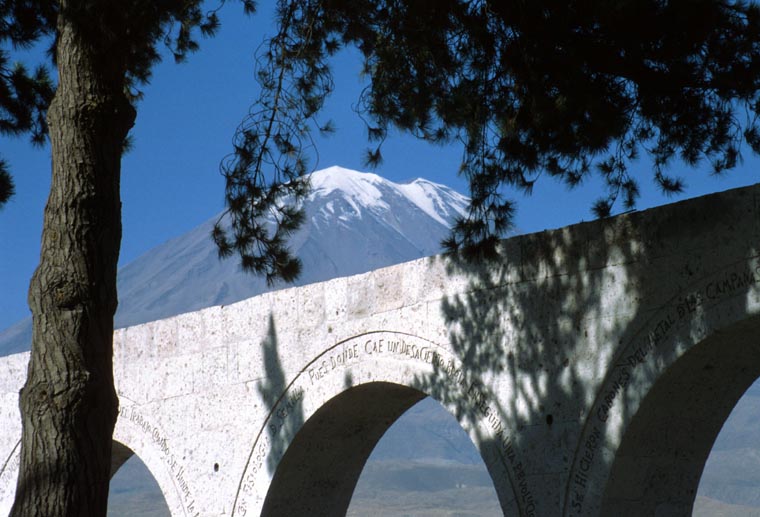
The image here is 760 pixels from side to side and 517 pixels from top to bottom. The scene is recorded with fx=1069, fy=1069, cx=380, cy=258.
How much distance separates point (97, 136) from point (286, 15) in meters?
2.07

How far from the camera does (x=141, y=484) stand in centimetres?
10075

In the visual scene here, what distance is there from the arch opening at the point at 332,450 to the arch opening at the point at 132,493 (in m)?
2.09

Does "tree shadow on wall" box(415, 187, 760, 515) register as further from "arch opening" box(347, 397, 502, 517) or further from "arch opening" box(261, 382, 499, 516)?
"arch opening" box(347, 397, 502, 517)

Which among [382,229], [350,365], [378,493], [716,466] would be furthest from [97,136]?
[382,229]

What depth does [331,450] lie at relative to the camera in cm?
779

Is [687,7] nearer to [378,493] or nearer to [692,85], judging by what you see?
[692,85]

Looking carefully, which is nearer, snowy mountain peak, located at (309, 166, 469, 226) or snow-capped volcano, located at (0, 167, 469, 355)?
snow-capped volcano, located at (0, 167, 469, 355)

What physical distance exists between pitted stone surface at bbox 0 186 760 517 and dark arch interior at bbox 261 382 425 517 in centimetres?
2

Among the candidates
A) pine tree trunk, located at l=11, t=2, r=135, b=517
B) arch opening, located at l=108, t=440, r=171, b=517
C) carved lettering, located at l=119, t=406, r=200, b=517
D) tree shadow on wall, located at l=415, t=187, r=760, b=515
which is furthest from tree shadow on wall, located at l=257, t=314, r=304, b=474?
pine tree trunk, located at l=11, t=2, r=135, b=517

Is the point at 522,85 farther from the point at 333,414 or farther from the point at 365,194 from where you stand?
the point at 365,194

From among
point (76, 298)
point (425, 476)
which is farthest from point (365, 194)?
point (76, 298)

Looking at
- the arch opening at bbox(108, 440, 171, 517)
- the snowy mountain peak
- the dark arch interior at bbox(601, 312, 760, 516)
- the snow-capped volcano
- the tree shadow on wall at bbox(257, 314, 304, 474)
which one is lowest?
the dark arch interior at bbox(601, 312, 760, 516)

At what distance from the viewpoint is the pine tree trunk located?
4.48m

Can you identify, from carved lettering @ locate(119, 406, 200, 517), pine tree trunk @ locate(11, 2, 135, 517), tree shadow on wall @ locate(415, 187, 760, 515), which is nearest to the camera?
pine tree trunk @ locate(11, 2, 135, 517)
